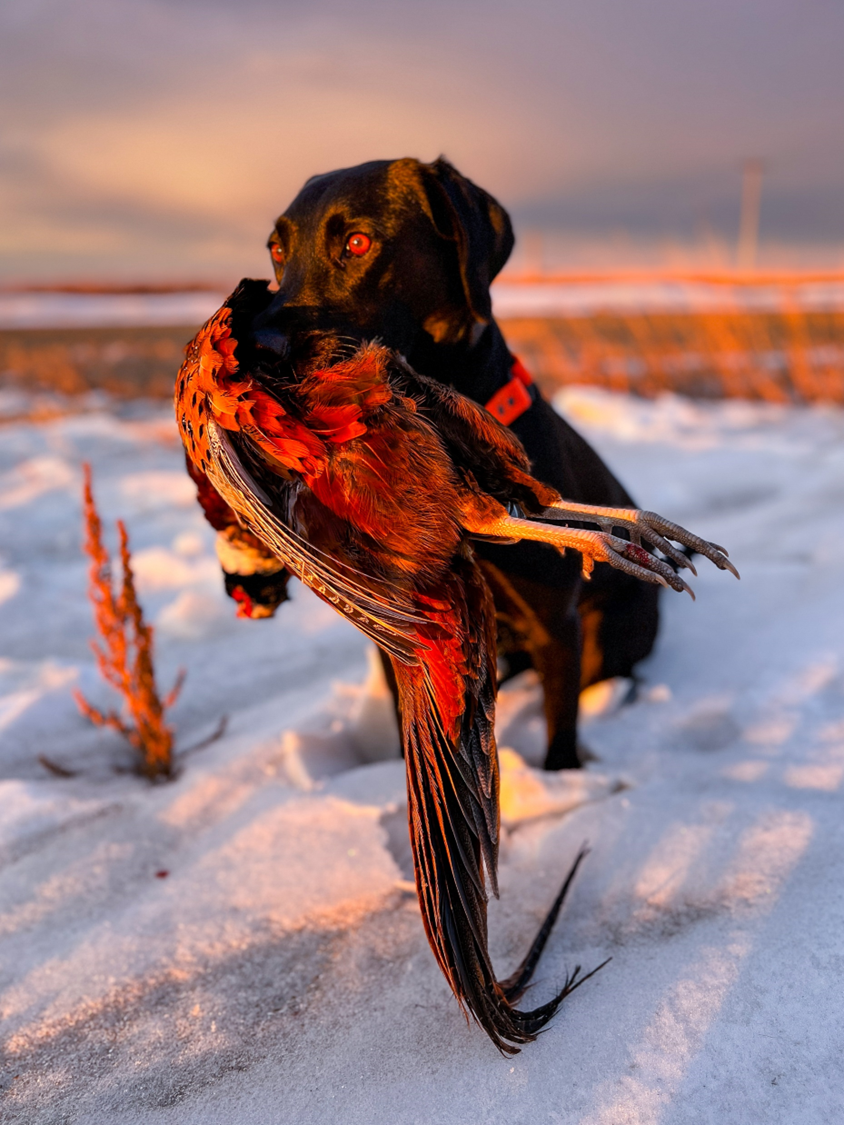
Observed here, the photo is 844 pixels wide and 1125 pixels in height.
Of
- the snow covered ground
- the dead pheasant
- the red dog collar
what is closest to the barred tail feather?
the dead pheasant

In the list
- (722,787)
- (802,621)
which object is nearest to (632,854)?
(722,787)

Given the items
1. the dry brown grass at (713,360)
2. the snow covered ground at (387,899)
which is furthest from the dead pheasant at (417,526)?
the dry brown grass at (713,360)

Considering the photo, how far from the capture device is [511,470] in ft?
3.59

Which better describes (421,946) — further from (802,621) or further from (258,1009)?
(802,621)

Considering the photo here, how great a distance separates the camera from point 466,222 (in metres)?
1.48

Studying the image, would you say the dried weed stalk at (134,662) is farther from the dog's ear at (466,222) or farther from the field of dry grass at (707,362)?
the field of dry grass at (707,362)

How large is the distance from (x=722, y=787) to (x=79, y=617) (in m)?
2.42

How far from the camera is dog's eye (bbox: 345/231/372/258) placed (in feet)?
4.73

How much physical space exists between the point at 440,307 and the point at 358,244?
0.19m

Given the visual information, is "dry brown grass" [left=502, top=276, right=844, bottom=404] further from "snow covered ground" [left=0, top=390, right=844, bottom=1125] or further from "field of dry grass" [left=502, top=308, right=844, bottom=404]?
"snow covered ground" [left=0, top=390, right=844, bottom=1125]

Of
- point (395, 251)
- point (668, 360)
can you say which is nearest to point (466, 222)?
point (395, 251)

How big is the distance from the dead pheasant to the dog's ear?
0.48 metres

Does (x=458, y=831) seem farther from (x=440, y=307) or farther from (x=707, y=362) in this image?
(x=707, y=362)

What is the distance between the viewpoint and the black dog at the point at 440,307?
144 centimetres
